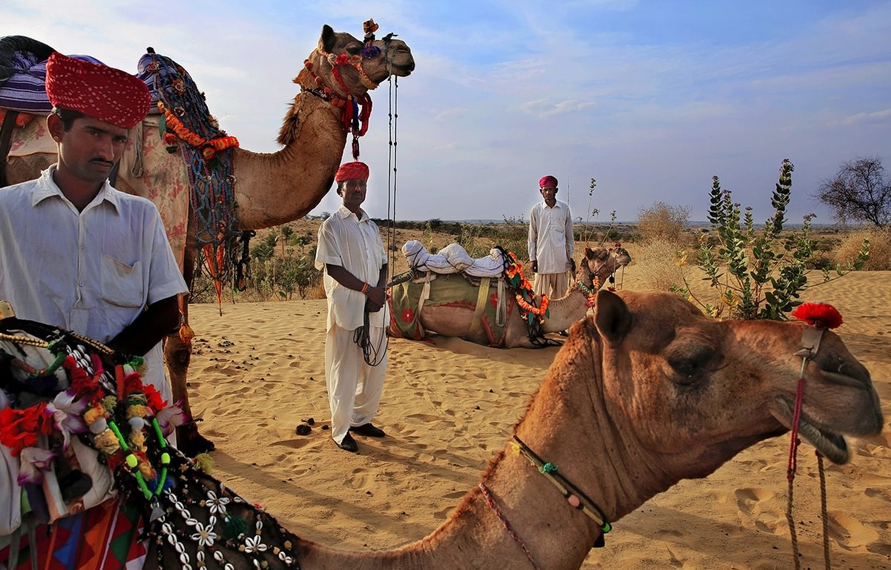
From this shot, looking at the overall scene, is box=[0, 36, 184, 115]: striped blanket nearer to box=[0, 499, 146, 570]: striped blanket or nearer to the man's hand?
the man's hand

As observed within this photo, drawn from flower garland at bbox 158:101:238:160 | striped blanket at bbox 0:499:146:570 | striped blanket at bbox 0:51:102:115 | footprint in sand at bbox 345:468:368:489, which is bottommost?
footprint in sand at bbox 345:468:368:489

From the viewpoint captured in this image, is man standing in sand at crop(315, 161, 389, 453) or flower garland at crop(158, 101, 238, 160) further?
man standing in sand at crop(315, 161, 389, 453)

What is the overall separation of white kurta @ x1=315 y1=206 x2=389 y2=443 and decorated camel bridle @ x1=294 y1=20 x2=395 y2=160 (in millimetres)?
618

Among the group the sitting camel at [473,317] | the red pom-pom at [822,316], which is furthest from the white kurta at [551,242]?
the red pom-pom at [822,316]

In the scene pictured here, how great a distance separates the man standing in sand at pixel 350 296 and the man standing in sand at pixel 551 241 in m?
5.13

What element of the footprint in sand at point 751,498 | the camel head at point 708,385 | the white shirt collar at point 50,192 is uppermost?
the white shirt collar at point 50,192

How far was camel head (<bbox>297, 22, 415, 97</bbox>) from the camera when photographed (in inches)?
193

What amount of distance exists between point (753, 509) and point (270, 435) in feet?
12.7

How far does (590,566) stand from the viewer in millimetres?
3531

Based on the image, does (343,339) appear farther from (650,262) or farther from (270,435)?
(650,262)

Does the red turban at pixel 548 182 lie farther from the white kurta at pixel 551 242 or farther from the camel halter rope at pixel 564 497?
the camel halter rope at pixel 564 497

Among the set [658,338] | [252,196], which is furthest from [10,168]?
[658,338]

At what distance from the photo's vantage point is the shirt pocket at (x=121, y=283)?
2113 millimetres

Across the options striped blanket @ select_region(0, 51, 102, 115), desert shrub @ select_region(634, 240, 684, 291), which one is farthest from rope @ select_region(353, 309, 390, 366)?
desert shrub @ select_region(634, 240, 684, 291)
